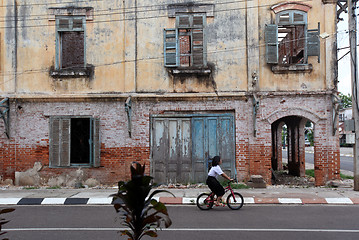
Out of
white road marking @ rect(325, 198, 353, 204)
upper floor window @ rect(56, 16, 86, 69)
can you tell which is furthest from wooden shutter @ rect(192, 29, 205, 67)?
white road marking @ rect(325, 198, 353, 204)

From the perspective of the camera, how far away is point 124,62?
557 inches

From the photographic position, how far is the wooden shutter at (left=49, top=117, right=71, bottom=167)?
14.1 meters

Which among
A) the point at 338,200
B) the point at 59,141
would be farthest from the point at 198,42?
the point at 338,200

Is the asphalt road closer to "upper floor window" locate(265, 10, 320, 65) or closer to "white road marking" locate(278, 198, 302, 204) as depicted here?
"white road marking" locate(278, 198, 302, 204)

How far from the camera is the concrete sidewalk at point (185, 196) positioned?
1105 cm

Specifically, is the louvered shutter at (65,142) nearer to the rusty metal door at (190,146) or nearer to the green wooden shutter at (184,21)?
the rusty metal door at (190,146)

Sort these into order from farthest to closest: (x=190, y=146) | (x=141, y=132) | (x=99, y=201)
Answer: (x=141, y=132)
(x=190, y=146)
(x=99, y=201)

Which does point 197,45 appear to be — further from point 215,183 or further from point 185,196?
point 215,183

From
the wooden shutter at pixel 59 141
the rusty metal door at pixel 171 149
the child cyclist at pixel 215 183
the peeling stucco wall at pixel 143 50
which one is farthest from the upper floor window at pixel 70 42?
the child cyclist at pixel 215 183

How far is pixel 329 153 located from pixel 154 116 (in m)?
6.46

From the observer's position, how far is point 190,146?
45.8ft

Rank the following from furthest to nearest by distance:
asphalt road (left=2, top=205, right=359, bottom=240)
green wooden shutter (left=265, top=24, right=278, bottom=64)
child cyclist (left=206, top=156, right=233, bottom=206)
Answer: green wooden shutter (left=265, top=24, right=278, bottom=64)
child cyclist (left=206, top=156, right=233, bottom=206)
asphalt road (left=2, top=205, right=359, bottom=240)

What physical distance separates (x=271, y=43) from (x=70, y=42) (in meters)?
7.65

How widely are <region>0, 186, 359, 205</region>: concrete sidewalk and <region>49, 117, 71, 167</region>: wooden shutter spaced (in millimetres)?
1242
